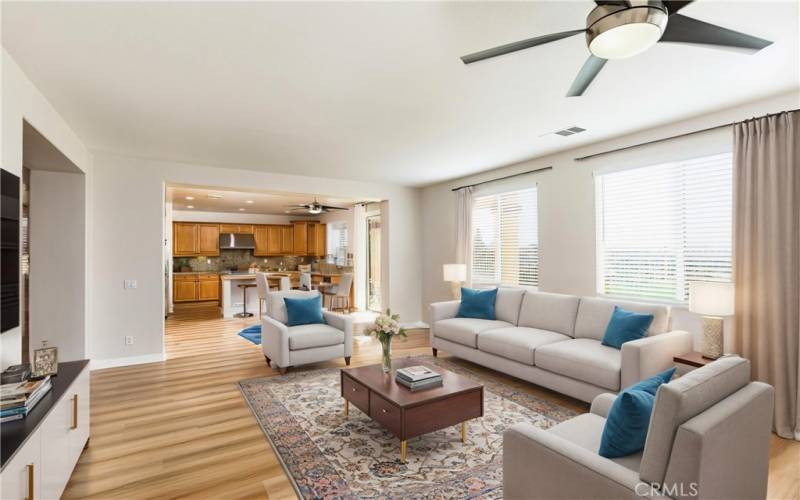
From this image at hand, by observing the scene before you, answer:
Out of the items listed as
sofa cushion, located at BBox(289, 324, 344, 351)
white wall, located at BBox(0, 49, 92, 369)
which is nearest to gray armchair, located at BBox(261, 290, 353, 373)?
sofa cushion, located at BBox(289, 324, 344, 351)

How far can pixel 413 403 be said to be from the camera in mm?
2652

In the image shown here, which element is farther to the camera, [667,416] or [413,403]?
[413,403]

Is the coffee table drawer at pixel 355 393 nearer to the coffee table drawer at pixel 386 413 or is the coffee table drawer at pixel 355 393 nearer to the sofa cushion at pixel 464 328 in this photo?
the coffee table drawer at pixel 386 413

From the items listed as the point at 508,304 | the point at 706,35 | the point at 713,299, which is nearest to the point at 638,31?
the point at 706,35

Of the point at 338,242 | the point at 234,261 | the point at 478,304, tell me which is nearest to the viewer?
the point at 478,304

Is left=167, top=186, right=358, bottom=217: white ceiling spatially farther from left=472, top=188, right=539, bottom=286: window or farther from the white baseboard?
the white baseboard

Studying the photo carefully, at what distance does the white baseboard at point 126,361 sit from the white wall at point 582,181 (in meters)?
5.15

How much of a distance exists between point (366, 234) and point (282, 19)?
25.0 feet

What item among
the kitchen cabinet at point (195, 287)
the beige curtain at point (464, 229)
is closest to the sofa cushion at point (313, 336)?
the beige curtain at point (464, 229)

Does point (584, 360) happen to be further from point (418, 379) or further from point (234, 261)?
point (234, 261)

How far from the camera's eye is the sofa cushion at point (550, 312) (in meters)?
4.31

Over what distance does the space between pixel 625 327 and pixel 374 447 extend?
2.46 meters

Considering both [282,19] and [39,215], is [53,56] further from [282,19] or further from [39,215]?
[39,215]

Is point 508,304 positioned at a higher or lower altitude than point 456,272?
lower
